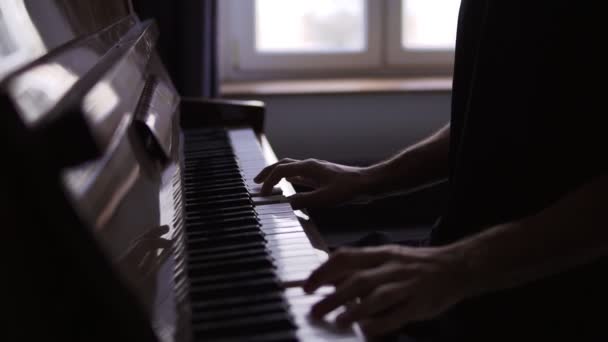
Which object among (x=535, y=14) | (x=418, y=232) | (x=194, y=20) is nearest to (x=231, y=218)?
(x=535, y=14)

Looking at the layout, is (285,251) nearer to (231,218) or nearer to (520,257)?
(231,218)

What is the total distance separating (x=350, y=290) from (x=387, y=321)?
4 centimetres

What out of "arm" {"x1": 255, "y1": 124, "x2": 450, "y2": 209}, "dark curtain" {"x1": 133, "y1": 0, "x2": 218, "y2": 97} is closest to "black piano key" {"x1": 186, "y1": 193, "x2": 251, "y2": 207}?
"arm" {"x1": 255, "y1": 124, "x2": 450, "y2": 209}

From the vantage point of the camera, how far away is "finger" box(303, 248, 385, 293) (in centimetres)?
62

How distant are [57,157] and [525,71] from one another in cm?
68

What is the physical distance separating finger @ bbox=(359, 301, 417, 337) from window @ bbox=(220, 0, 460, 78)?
216 cm

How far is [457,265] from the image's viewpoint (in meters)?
0.64

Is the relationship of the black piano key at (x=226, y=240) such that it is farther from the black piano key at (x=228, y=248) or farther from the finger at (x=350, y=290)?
the finger at (x=350, y=290)

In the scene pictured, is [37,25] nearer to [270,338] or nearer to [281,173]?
[281,173]

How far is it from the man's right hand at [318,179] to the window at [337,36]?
1547mm

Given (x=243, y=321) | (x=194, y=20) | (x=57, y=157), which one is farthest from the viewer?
(x=194, y=20)

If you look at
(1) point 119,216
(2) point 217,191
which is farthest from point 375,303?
(2) point 217,191

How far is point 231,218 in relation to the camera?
34.0 inches

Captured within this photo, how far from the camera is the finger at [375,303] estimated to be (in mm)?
571
